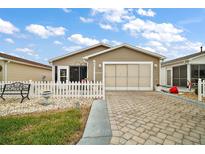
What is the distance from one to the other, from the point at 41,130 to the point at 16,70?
15131 millimetres

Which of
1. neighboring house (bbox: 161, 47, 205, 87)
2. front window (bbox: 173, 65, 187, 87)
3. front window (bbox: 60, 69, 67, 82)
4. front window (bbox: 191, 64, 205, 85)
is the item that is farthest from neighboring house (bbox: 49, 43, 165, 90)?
front window (bbox: 173, 65, 187, 87)

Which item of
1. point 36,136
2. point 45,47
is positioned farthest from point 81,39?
point 36,136

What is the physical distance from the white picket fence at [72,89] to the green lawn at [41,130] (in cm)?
452

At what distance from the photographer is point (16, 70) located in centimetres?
1725

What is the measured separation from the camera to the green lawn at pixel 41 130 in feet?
11.8

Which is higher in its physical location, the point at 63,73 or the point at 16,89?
the point at 63,73

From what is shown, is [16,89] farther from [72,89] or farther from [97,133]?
[97,133]

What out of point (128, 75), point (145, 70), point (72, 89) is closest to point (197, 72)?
point (145, 70)

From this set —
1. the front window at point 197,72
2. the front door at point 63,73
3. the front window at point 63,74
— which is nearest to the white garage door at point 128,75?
the front door at point 63,73

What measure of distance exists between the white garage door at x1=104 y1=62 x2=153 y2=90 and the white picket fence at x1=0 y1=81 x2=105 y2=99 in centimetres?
498

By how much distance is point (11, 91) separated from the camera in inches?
372

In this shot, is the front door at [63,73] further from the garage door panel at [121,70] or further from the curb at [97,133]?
the curb at [97,133]

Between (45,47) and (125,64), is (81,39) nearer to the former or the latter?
(45,47)
